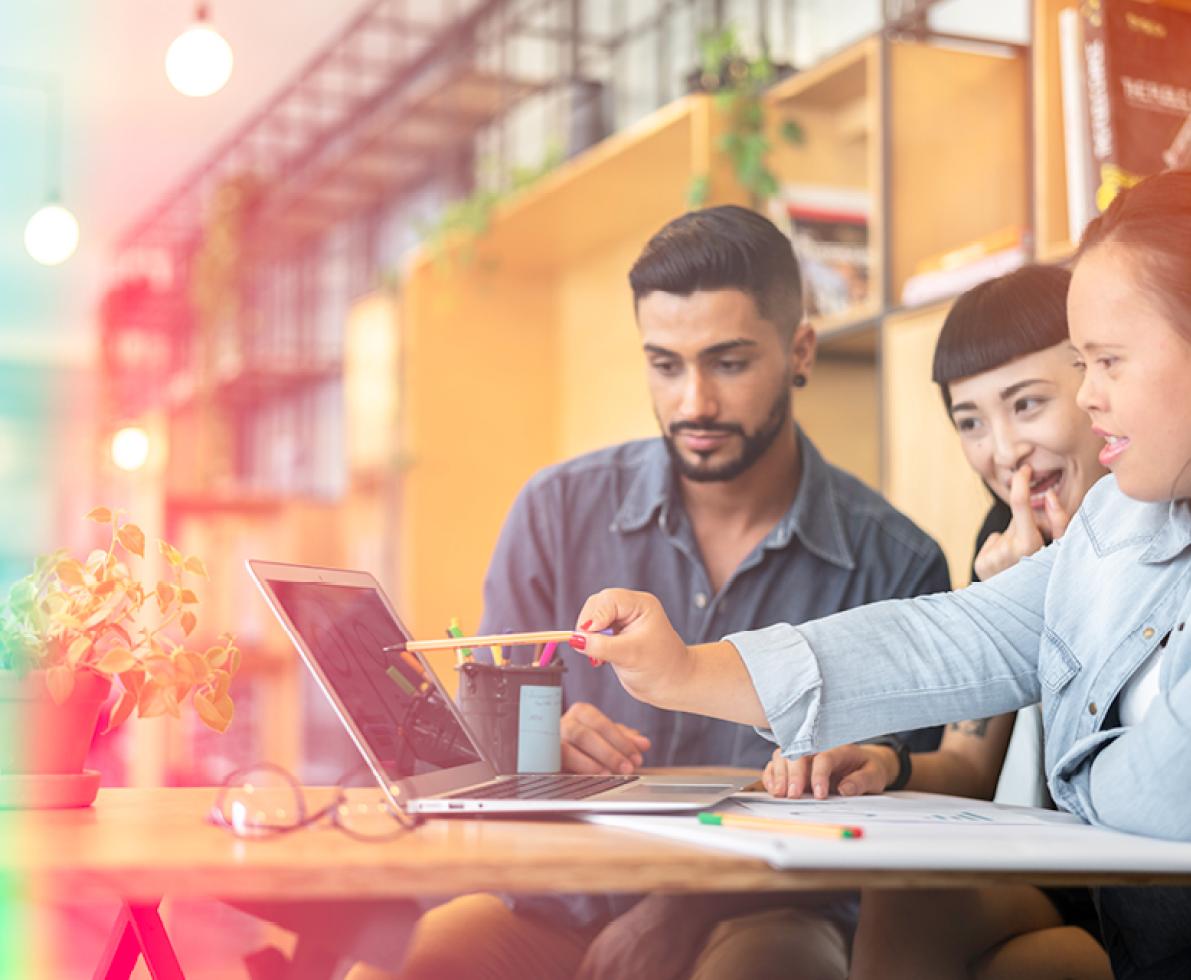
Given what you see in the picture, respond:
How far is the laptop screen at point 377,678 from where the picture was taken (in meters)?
1.16

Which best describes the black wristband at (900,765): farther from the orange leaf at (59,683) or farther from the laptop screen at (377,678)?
the orange leaf at (59,683)

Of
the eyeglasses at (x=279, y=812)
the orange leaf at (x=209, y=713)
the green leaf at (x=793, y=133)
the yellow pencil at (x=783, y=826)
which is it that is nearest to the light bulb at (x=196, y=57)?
the green leaf at (x=793, y=133)

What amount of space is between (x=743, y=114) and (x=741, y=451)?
4.41 ft

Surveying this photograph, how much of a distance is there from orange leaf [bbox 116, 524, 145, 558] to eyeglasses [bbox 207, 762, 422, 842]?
0.99 ft

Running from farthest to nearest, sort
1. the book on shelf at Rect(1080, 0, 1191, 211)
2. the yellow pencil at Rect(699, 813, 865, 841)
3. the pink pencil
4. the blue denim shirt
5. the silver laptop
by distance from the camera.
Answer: the book on shelf at Rect(1080, 0, 1191, 211)
the blue denim shirt
the pink pencil
the silver laptop
the yellow pencil at Rect(699, 813, 865, 841)

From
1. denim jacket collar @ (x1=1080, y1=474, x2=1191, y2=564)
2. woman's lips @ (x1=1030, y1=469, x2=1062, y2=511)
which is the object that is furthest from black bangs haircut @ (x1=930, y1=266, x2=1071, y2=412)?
denim jacket collar @ (x1=1080, y1=474, x2=1191, y2=564)

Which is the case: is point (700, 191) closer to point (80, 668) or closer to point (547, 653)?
point (547, 653)

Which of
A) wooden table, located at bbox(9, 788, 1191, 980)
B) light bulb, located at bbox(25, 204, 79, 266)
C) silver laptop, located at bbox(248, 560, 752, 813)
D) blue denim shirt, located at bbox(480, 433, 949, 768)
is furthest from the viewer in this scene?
light bulb, located at bbox(25, 204, 79, 266)

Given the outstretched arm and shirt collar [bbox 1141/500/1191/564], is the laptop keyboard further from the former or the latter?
shirt collar [bbox 1141/500/1191/564]

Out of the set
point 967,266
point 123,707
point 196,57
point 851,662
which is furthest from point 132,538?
point 196,57

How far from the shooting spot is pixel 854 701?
4.27 ft

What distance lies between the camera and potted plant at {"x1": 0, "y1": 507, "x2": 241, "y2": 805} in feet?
3.95

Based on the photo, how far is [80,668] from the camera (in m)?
1.25

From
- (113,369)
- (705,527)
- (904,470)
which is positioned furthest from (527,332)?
(113,369)
